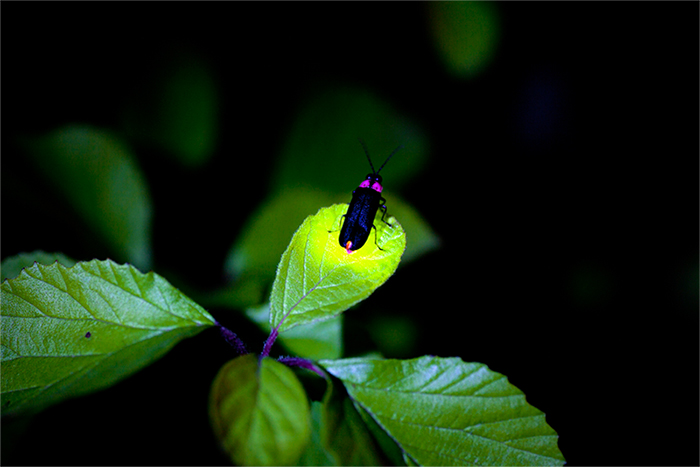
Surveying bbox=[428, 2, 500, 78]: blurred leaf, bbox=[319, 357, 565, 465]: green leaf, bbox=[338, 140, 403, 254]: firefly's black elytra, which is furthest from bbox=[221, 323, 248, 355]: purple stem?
bbox=[428, 2, 500, 78]: blurred leaf

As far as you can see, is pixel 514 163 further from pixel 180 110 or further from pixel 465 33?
pixel 180 110

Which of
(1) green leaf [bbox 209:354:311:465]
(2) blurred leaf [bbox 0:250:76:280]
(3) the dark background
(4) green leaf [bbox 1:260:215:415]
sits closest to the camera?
(1) green leaf [bbox 209:354:311:465]

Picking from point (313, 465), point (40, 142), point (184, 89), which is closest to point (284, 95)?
point (184, 89)

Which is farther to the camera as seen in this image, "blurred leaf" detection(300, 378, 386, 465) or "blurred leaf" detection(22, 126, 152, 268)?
"blurred leaf" detection(22, 126, 152, 268)

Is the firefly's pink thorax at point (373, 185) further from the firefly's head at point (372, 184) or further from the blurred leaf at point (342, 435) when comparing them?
the blurred leaf at point (342, 435)

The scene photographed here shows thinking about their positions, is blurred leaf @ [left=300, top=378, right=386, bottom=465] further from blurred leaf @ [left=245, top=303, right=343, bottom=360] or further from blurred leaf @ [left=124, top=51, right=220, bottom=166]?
blurred leaf @ [left=124, top=51, right=220, bottom=166]

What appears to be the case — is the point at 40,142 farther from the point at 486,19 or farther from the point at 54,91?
the point at 486,19

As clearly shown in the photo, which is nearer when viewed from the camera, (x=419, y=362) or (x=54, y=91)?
(x=419, y=362)
